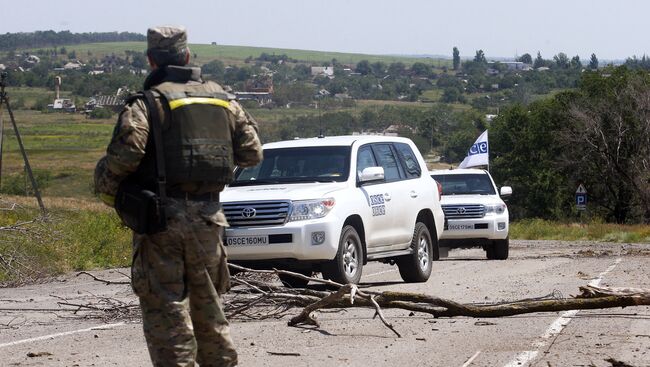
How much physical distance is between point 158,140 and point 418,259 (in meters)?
9.19

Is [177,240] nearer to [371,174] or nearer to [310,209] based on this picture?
[310,209]

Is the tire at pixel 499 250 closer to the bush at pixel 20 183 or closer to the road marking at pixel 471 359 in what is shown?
the road marking at pixel 471 359

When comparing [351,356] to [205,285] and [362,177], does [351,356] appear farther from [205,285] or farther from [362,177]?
[362,177]

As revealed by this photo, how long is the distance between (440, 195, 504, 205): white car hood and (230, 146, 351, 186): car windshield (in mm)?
8148

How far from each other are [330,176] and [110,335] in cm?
496

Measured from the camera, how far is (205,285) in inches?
244

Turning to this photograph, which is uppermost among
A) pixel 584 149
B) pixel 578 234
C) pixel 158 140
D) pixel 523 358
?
pixel 158 140

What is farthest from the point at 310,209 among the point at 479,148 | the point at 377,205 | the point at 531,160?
the point at 531,160

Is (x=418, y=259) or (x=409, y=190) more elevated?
(x=409, y=190)

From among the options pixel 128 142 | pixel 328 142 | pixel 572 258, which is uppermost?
pixel 128 142

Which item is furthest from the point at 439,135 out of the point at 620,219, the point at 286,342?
the point at 286,342

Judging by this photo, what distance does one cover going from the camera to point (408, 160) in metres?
15.7

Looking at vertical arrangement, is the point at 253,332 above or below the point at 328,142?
below

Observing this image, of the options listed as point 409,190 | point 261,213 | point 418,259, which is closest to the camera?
point 261,213
